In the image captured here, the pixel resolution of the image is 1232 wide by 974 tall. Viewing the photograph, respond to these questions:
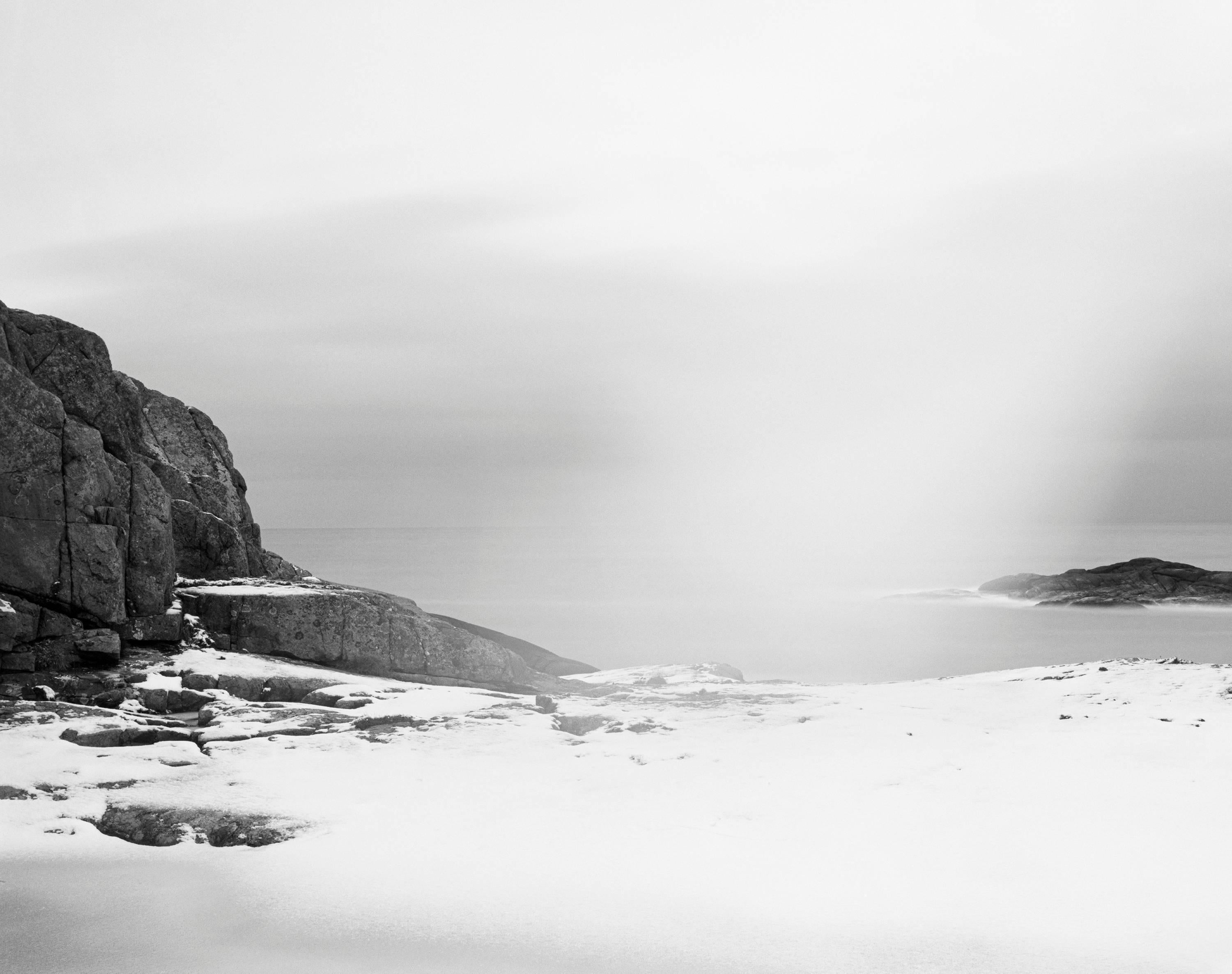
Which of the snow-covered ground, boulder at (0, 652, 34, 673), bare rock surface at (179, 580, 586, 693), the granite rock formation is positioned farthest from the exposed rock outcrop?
the snow-covered ground

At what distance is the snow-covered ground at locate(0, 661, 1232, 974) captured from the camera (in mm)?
8141

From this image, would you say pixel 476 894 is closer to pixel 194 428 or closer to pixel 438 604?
pixel 194 428

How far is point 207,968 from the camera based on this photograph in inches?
307

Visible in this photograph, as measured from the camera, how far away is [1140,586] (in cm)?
5981

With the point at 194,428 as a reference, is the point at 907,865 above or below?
below

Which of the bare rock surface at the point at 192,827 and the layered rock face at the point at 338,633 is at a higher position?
the layered rock face at the point at 338,633

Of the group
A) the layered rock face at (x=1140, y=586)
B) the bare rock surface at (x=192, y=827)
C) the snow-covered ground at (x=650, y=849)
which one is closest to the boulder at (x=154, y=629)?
the snow-covered ground at (x=650, y=849)

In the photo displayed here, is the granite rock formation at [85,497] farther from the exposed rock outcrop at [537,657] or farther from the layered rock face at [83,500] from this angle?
the exposed rock outcrop at [537,657]

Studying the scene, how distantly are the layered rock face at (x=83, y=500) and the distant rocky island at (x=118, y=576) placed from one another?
3 centimetres

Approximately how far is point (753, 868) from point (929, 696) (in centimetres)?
856

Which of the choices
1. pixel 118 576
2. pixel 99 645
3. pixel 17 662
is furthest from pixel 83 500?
pixel 17 662

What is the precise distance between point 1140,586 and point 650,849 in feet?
197

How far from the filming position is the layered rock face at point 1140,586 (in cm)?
5844

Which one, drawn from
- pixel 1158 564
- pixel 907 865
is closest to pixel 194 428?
pixel 907 865
